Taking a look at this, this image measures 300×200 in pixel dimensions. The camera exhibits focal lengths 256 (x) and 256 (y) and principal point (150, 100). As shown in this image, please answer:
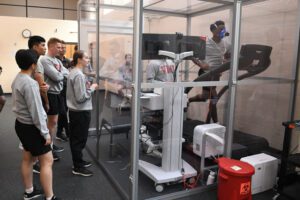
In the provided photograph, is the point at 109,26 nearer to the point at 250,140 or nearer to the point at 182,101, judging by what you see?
the point at 182,101

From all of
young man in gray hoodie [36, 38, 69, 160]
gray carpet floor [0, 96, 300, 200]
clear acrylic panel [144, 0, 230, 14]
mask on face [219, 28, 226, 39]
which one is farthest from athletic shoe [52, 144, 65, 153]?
mask on face [219, 28, 226, 39]

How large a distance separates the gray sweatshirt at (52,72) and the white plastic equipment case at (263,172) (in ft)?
7.58

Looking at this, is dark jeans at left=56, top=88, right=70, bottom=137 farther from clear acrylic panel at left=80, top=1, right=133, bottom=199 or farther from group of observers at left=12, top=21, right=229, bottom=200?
clear acrylic panel at left=80, top=1, right=133, bottom=199

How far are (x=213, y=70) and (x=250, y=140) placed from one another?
113cm

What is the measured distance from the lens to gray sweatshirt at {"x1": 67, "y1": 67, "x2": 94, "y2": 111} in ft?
A: 8.63

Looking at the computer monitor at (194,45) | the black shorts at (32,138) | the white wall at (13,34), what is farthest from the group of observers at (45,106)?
the white wall at (13,34)

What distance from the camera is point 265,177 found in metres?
2.65

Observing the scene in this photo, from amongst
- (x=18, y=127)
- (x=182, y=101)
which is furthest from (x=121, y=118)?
(x=18, y=127)

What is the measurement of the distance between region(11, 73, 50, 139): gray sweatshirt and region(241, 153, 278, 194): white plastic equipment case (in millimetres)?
1995

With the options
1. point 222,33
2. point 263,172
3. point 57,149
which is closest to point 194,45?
point 222,33

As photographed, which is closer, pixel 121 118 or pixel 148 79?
pixel 148 79

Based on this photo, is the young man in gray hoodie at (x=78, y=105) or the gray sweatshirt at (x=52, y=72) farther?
the gray sweatshirt at (x=52, y=72)

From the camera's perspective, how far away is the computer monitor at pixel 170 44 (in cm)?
215

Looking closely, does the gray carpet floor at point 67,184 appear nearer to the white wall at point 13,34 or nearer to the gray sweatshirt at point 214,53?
the gray sweatshirt at point 214,53
